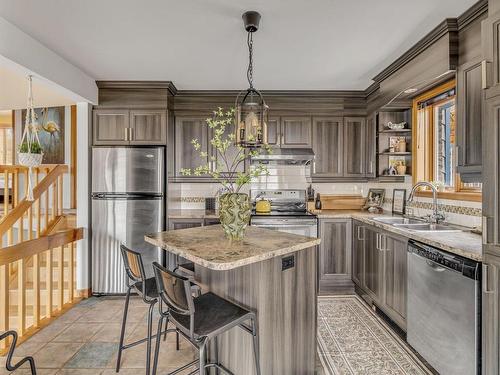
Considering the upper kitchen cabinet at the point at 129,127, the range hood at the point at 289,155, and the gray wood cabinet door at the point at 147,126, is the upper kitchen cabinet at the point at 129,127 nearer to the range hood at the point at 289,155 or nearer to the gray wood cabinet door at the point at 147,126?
the gray wood cabinet door at the point at 147,126

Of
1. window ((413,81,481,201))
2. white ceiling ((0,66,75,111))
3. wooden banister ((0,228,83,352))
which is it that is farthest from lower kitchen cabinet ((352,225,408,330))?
white ceiling ((0,66,75,111))

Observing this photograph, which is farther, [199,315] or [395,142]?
[395,142]

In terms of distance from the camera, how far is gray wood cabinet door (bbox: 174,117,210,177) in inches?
158

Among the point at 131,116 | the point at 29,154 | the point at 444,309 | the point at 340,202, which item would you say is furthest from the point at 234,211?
the point at 340,202

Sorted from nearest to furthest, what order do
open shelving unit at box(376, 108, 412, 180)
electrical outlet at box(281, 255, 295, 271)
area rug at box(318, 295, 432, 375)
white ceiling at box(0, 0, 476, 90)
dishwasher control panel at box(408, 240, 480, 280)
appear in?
dishwasher control panel at box(408, 240, 480, 280), electrical outlet at box(281, 255, 295, 271), white ceiling at box(0, 0, 476, 90), area rug at box(318, 295, 432, 375), open shelving unit at box(376, 108, 412, 180)

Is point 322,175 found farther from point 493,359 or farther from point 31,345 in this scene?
point 31,345

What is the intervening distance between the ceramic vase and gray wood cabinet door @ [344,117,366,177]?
99.4 inches

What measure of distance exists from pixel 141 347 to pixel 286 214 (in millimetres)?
2142

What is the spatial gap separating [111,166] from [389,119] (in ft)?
11.5

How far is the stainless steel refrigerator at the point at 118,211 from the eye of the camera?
11.6 feet

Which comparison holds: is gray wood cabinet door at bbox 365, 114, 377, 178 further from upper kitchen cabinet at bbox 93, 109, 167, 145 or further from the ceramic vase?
upper kitchen cabinet at bbox 93, 109, 167, 145

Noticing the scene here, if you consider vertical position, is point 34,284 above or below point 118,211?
below

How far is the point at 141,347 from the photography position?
249 centimetres

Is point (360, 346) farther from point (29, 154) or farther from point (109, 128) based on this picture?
point (109, 128)
